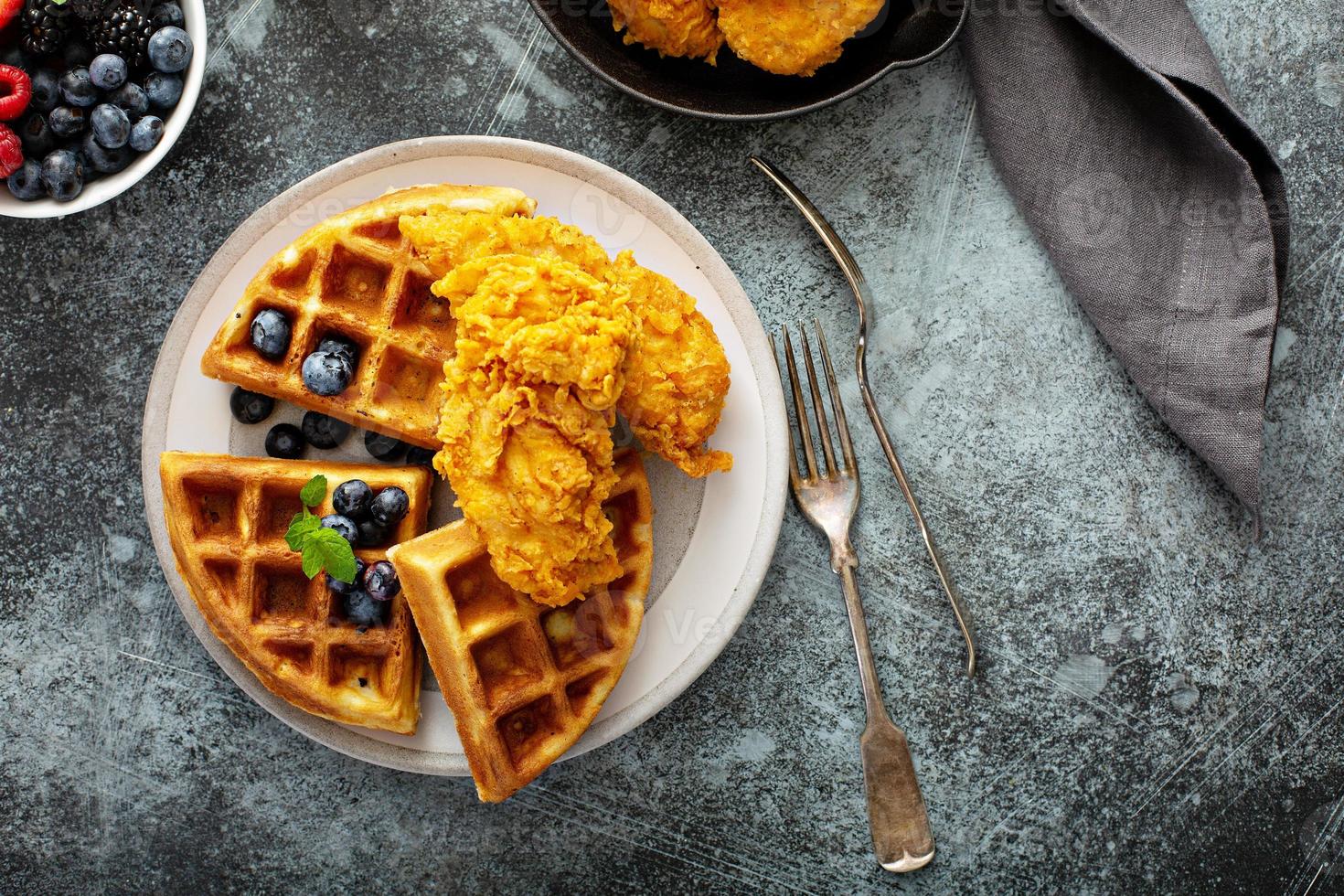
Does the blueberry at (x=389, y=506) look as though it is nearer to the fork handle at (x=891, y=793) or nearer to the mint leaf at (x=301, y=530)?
the mint leaf at (x=301, y=530)

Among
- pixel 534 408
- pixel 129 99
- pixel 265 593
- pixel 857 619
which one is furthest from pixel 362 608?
pixel 129 99

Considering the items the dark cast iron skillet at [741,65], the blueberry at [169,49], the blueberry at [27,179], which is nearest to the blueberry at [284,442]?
the blueberry at [27,179]

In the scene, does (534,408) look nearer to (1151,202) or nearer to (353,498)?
(353,498)

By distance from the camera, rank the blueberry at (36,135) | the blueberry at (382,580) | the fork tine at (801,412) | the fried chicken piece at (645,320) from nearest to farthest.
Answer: the fried chicken piece at (645,320), the blueberry at (382,580), the blueberry at (36,135), the fork tine at (801,412)

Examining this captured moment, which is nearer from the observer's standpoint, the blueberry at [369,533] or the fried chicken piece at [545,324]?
the fried chicken piece at [545,324]

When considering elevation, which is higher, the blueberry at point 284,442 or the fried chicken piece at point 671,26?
the fried chicken piece at point 671,26
